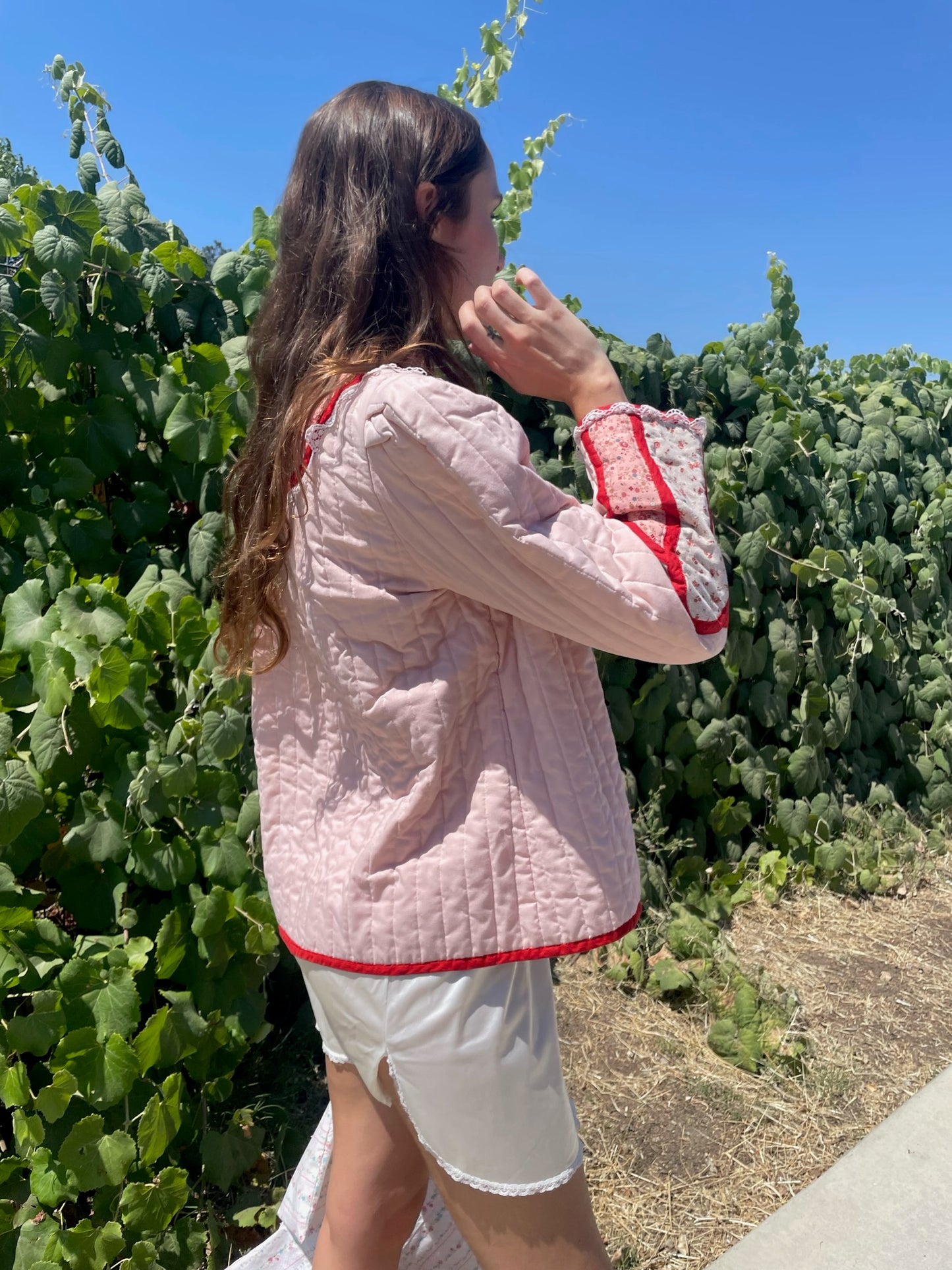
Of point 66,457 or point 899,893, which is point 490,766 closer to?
point 66,457

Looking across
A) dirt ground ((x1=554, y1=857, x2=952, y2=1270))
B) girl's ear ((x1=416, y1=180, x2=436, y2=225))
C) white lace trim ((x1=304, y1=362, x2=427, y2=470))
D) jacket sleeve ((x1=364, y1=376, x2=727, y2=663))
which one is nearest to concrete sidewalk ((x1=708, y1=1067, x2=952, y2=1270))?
dirt ground ((x1=554, y1=857, x2=952, y2=1270))

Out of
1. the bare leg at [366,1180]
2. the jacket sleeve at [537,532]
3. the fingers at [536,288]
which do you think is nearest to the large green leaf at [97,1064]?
the bare leg at [366,1180]

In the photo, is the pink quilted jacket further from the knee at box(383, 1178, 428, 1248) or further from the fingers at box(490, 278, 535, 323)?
the knee at box(383, 1178, 428, 1248)

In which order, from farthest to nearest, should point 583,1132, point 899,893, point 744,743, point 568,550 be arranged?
point 899,893 < point 744,743 < point 583,1132 < point 568,550

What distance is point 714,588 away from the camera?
1014mm

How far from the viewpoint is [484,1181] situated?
102 cm

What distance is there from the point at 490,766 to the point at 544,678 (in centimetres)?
11

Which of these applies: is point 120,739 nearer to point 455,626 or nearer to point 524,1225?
point 455,626

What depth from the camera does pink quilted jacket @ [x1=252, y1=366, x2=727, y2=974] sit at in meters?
0.95

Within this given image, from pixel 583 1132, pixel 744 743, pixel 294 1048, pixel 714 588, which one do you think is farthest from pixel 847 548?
pixel 714 588

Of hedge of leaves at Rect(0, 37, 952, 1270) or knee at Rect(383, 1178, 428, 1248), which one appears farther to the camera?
hedge of leaves at Rect(0, 37, 952, 1270)

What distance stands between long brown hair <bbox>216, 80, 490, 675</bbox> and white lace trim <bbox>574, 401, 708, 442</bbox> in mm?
168

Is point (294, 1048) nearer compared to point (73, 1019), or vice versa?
point (73, 1019)

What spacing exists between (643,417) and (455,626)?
0.99ft
